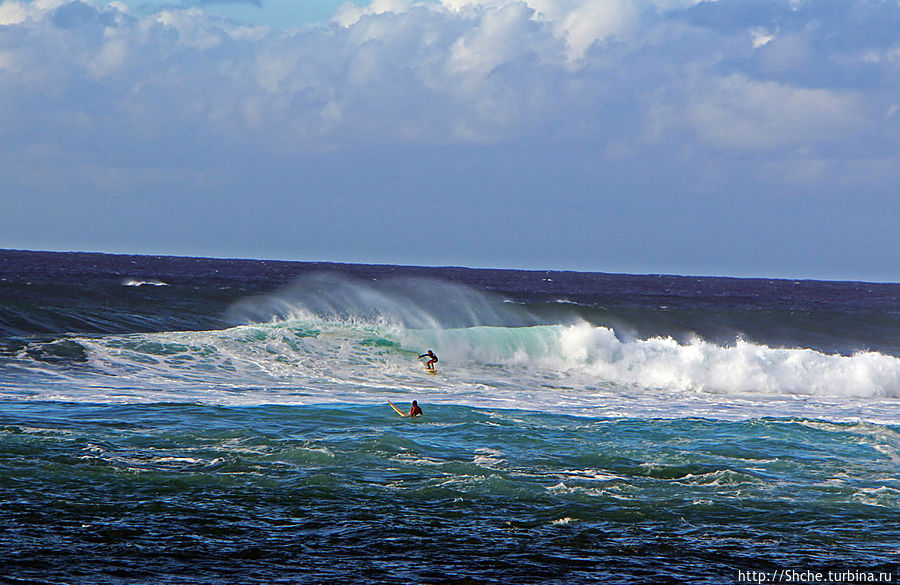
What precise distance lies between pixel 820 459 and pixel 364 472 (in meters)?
7.34

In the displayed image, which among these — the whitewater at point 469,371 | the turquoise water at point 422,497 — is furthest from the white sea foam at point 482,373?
the turquoise water at point 422,497

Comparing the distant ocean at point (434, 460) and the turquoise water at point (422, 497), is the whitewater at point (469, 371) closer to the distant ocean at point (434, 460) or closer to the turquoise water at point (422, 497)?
the distant ocean at point (434, 460)

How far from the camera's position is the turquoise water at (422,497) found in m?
8.80

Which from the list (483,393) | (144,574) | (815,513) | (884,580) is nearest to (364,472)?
(144,574)

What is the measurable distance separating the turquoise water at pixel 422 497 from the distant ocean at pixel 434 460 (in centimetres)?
5

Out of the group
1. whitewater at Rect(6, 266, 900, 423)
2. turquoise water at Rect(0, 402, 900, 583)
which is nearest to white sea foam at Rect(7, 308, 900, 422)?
whitewater at Rect(6, 266, 900, 423)

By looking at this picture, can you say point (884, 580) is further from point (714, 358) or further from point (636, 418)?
point (714, 358)

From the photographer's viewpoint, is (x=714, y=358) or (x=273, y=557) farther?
(x=714, y=358)

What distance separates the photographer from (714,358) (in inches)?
1122

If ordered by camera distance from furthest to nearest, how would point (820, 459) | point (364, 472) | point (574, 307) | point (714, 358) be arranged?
point (574, 307) → point (714, 358) → point (820, 459) → point (364, 472)

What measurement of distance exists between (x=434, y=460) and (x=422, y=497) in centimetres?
229

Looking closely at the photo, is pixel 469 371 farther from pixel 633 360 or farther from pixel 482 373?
pixel 633 360

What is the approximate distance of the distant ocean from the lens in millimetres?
8977

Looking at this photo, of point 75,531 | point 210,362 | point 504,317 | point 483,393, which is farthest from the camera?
point 504,317
